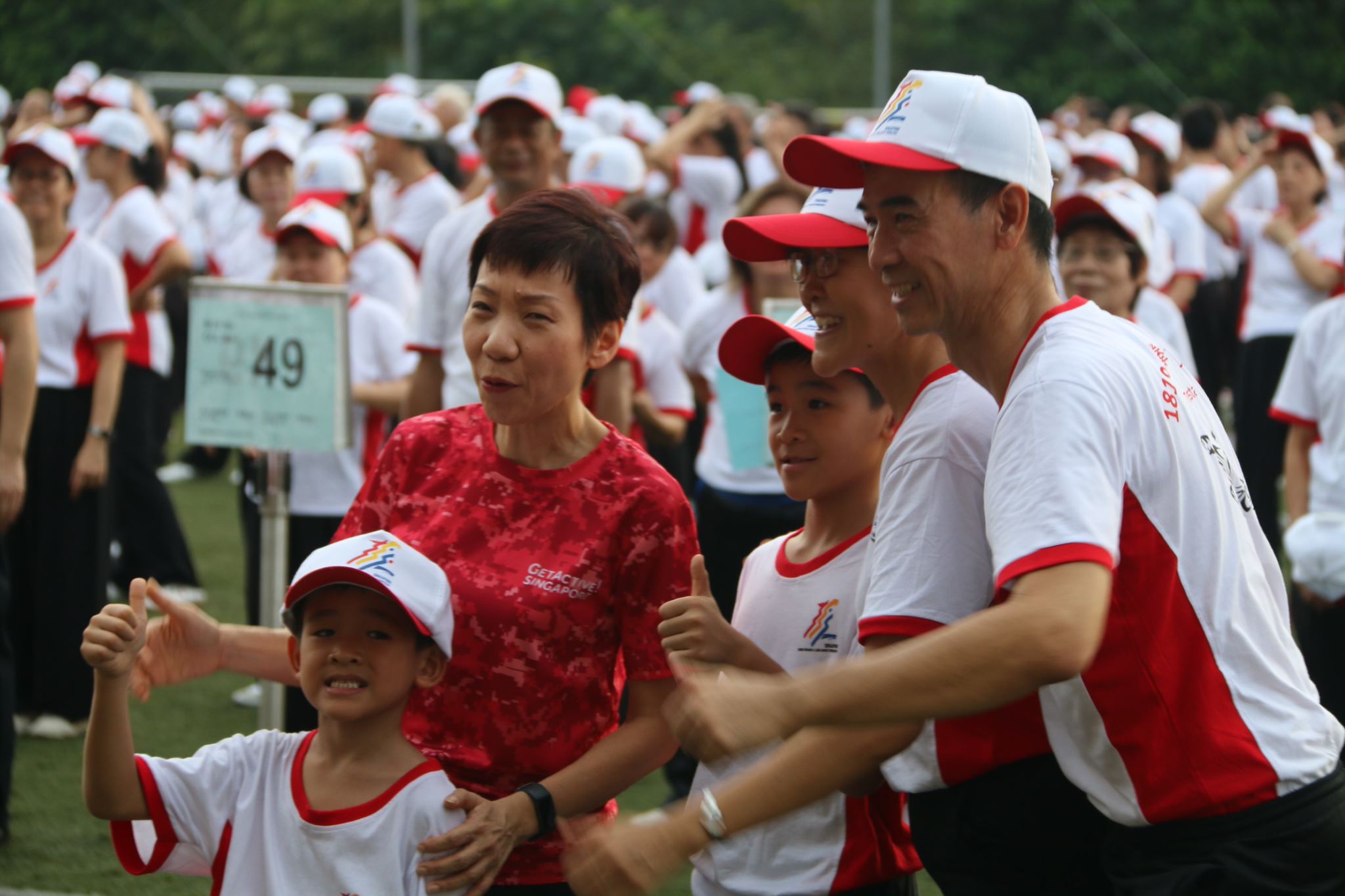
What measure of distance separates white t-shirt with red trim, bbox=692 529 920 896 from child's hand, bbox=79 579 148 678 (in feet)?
3.30

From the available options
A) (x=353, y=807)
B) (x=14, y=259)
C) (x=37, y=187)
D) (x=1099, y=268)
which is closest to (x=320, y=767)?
(x=353, y=807)

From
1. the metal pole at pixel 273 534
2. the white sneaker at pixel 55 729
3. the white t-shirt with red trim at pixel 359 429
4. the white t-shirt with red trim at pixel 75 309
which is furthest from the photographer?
the white sneaker at pixel 55 729

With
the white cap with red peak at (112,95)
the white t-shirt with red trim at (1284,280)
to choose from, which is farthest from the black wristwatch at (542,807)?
the white cap with red peak at (112,95)

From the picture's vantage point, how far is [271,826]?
278 centimetres

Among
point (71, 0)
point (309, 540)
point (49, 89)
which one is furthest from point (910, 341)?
point (49, 89)

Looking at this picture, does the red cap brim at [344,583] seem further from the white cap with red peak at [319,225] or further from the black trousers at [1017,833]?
the white cap with red peak at [319,225]

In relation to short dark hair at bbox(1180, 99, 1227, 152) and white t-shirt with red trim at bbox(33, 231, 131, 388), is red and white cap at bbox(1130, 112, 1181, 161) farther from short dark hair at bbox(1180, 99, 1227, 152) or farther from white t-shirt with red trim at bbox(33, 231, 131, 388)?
white t-shirt with red trim at bbox(33, 231, 131, 388)

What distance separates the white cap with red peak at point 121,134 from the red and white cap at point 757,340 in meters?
5.70

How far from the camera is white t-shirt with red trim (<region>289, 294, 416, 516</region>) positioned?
5828mm

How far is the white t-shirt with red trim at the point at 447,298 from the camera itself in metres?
5.50

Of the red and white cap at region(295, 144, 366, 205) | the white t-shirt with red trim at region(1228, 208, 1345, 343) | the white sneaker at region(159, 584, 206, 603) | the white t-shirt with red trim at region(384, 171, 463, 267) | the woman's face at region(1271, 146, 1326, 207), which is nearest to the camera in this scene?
the red and white cap at region(295, 144, 366, 205)

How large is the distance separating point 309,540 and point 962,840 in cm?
378

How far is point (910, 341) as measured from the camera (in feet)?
8.71

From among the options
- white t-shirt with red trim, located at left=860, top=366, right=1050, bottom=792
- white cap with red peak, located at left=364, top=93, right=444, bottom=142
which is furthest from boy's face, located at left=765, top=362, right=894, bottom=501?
white cap with red peak, located at left=364, top=93, right=444, bottom=142
